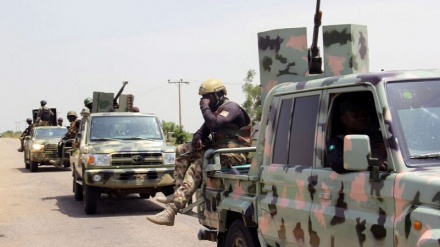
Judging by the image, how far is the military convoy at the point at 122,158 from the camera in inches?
547

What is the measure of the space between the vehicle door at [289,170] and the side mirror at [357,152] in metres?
0.90

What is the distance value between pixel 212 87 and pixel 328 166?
11.3 ft

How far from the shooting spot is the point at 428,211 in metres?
4.17

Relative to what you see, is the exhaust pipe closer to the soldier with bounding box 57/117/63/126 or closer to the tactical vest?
the tactical vest

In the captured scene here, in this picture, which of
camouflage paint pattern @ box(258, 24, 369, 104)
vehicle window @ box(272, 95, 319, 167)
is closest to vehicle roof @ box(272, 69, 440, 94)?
vehicle window @ box(272, 95, 319, 167)

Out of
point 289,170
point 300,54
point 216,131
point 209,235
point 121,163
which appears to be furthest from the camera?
point 121,163

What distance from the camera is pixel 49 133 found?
92.0 feet

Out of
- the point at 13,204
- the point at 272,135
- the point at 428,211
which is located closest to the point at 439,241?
the point at 428,211

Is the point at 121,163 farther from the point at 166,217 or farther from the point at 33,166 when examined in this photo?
the point at 33,166

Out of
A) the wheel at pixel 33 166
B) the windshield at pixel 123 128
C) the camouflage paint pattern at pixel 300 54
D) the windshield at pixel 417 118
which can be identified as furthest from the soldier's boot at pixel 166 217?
the wheel at pixel 33 166

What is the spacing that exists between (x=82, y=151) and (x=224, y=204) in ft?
27.5

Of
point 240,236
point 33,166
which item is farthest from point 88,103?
point 240,236

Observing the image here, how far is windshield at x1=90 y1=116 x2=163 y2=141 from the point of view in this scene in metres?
15.1

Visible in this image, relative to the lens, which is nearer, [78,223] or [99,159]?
[78,223]
